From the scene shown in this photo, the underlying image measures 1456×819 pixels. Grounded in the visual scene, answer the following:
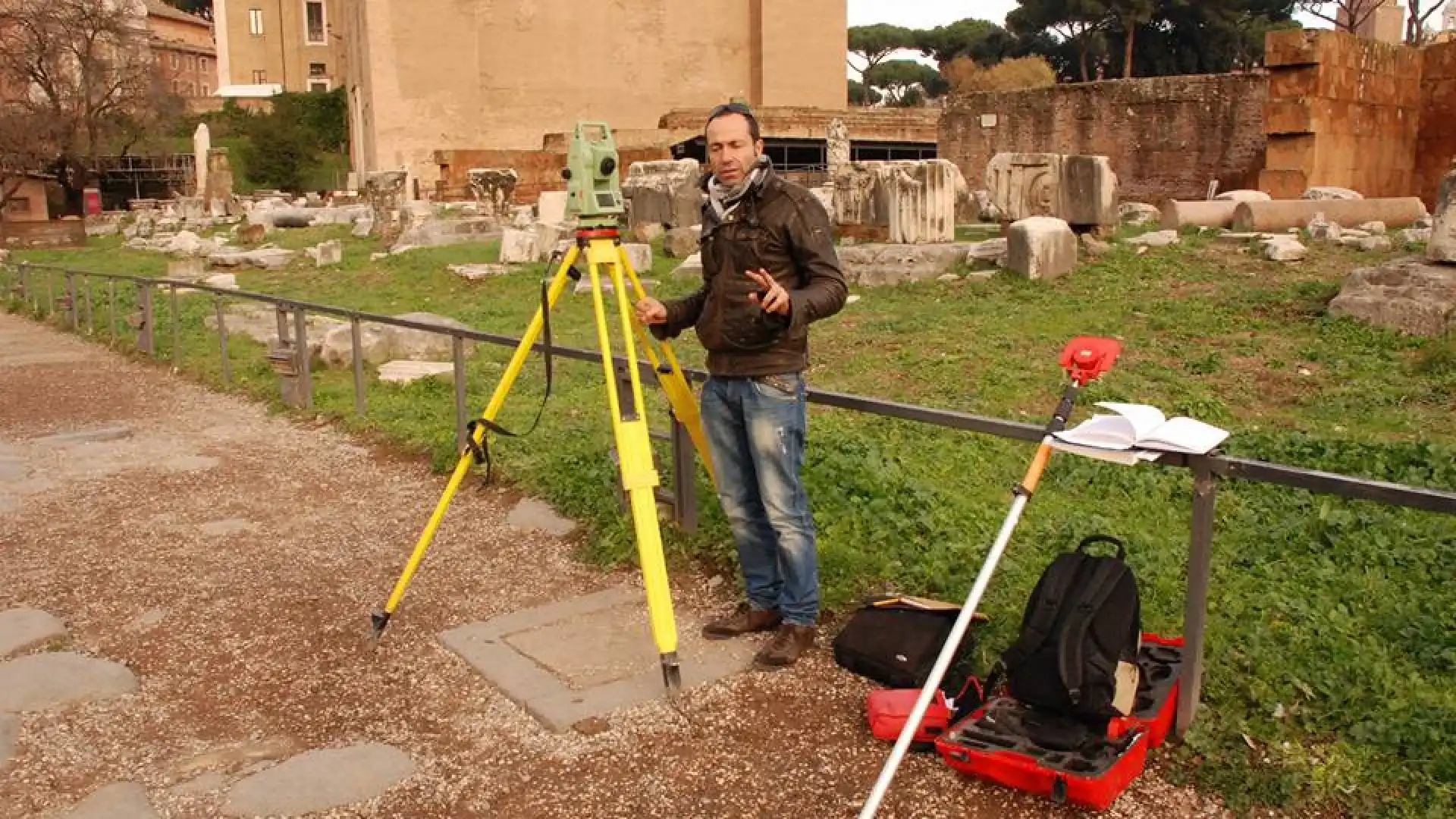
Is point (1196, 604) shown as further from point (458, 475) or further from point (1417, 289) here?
point (1417, 289)

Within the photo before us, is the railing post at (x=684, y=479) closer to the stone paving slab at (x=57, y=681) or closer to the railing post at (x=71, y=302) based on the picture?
the stone paving slab at (x=57, y=681)

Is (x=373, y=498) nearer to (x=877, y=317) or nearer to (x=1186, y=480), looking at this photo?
(x=1186, y=480)

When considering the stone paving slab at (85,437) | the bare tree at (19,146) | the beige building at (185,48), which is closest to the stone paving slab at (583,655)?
the stone paving slab at (85,437)

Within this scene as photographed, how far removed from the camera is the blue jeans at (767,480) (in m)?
3.64

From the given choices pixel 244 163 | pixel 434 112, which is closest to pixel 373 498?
pixel 434 112

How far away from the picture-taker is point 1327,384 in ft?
25.8

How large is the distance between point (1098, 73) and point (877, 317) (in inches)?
1772

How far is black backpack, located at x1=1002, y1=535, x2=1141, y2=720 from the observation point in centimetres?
293

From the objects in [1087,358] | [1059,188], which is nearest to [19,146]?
[1059,188]

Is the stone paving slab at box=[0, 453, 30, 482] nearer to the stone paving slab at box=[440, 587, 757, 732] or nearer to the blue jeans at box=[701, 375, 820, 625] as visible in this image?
the stone paving slab at box=[440, 587, 757, 732]

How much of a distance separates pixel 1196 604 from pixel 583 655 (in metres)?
1.88

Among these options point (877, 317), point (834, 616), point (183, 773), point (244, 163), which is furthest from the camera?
point (244, 163)

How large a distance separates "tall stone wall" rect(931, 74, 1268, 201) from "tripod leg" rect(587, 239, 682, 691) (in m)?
19.4

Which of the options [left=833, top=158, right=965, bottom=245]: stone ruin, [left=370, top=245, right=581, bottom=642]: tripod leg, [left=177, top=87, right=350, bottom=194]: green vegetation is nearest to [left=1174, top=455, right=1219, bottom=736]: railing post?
[left=370, top=245, right=581, bottom=642]: tripod leg
